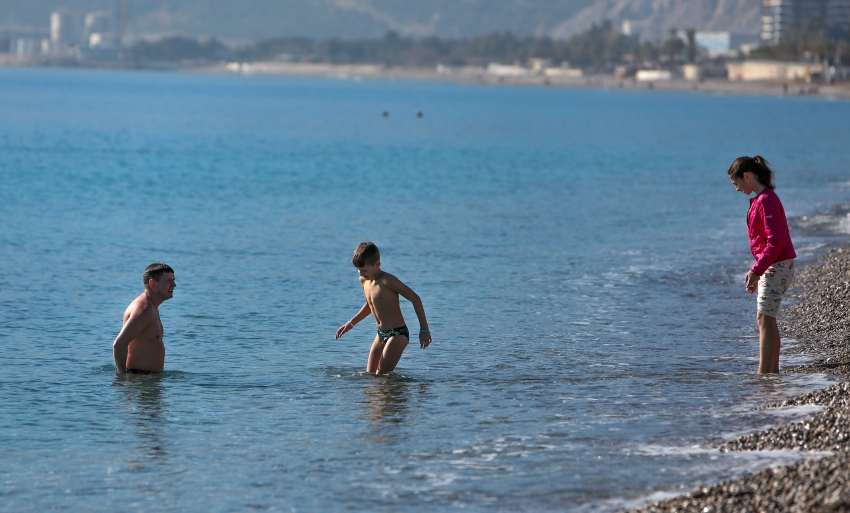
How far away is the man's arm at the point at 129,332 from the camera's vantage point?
33.1 feet

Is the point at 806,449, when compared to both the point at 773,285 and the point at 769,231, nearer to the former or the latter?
the point at 773,285

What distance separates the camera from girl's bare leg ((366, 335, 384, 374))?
1080 centimetres

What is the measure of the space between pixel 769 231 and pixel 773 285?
0.52 metres

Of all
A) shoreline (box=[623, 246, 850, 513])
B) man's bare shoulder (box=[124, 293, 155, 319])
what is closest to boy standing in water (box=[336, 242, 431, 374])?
man's bare shoulder (box=[124, 293, 155, 319])

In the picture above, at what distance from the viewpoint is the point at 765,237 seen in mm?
9414

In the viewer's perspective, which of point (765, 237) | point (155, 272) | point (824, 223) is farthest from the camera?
point (824, 223)

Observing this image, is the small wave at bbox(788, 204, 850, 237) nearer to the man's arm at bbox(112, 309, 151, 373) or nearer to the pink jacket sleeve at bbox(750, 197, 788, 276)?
the pink jacket sleeve at bbox(750, 197, 788, 276)

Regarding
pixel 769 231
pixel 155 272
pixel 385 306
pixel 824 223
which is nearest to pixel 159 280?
pixel 155 272

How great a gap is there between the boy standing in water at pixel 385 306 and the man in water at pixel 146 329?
1825 millimetres

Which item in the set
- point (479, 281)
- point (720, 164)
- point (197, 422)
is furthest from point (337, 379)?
point (720, 164)

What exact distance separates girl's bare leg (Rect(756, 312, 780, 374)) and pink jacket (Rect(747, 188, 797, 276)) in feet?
1.70

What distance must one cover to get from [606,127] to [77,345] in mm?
78640

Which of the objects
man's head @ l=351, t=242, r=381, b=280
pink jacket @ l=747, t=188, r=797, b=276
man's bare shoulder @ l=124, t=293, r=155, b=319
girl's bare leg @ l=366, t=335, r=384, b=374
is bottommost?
girl's bare leg @ l=366, t=335, r=384, b=374

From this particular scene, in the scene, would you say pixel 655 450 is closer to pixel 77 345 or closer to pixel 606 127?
pixel 77 345
